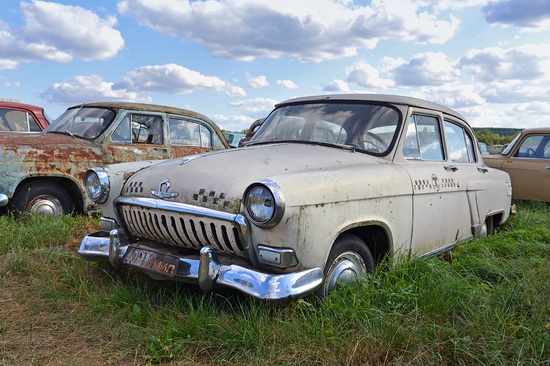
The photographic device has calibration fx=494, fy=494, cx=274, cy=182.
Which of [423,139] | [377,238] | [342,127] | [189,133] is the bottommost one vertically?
[377,238]

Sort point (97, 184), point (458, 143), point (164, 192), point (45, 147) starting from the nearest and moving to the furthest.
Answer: point (164, 192), point (97, 184), point (458, 143), point (45, 147)

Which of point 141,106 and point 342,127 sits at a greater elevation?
point 141,106

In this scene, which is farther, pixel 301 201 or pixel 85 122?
pixel 85 122

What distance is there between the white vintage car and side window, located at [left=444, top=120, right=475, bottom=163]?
0.03 m

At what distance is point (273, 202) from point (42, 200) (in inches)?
162

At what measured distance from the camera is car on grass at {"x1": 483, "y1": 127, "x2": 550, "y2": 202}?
24.6ft

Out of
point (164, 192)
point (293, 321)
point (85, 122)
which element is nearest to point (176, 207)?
point (164, 192)

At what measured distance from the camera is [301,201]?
2705 millimetres

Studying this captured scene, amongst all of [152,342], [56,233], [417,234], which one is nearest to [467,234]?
[417,234]

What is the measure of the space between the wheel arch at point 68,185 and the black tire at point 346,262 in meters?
3.90

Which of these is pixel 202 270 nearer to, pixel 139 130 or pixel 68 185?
pixel 68 185

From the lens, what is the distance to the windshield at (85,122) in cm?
628

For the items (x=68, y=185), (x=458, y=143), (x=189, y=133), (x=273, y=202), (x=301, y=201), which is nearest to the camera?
(x=273, y=202)

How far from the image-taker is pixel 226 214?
275cm
